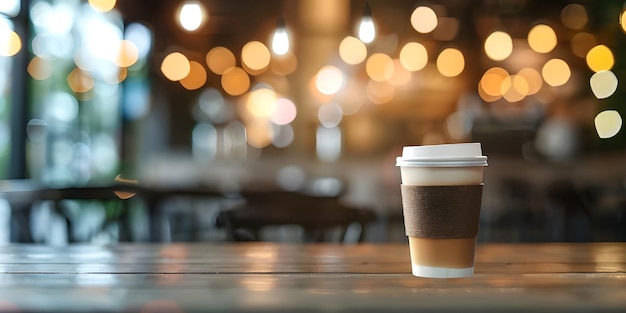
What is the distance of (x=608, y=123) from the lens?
7609mm

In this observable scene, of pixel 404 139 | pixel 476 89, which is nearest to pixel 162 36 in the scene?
pixel 404 139

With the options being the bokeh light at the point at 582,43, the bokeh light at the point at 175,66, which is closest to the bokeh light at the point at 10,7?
the bokeh light at the point at 175,66

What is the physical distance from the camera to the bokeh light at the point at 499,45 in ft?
25.1

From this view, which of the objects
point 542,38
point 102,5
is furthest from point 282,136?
point 542,38

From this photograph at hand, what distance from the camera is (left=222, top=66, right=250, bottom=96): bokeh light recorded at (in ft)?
29.2

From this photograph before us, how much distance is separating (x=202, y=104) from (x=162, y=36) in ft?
3.53

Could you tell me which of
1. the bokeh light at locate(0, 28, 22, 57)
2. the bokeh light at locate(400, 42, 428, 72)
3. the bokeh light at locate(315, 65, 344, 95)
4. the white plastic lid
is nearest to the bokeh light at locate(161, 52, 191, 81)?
the bokeh light at locate(315, 65, 344, 95)

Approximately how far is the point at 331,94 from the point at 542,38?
269 centimetres

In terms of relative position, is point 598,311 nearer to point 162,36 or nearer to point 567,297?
point 567,297

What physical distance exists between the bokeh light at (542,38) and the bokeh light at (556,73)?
0.66ft

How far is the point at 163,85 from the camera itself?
852cm

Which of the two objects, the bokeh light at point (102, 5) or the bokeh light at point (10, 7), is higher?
the bokeh light at point (102, 5)

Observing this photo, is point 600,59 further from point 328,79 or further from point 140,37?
point 140,37

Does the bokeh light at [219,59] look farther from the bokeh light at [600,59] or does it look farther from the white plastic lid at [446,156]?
the white plastic lid at [446,156]
